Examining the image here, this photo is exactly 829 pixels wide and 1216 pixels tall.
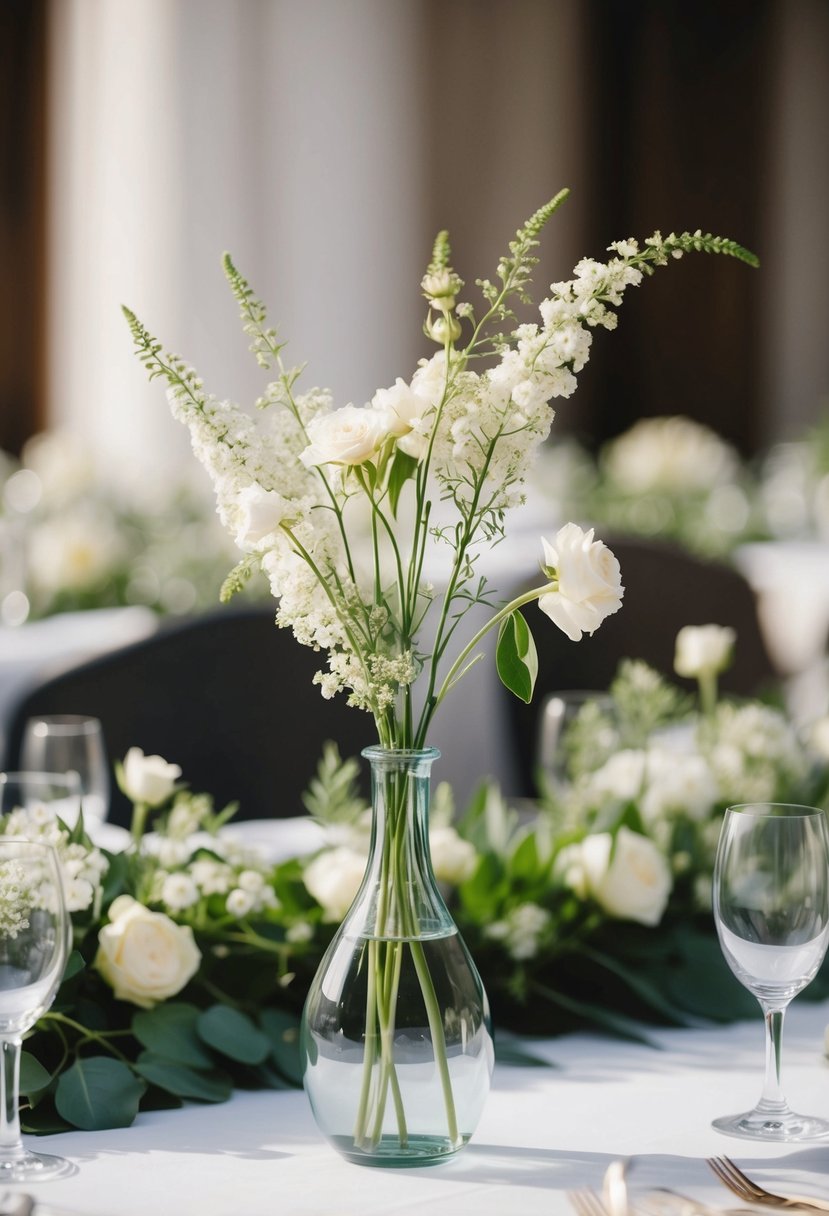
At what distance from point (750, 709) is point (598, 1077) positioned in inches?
26.4

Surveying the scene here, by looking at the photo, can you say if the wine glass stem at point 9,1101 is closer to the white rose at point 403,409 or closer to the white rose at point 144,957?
the white rose at point 144,957

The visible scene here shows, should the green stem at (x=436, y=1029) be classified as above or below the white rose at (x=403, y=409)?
below

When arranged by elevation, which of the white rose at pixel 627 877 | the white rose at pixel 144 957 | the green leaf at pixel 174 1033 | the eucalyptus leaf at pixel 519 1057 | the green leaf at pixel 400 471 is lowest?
the eucalyptus leaf at pixel 519 1057

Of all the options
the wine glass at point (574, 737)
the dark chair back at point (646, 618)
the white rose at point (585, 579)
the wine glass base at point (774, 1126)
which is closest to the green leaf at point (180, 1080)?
the wine glass base at point (774, 1126)

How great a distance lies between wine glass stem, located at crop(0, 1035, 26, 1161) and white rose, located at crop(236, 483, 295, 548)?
0.34m

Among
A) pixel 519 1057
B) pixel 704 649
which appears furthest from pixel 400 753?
pixel 704 649

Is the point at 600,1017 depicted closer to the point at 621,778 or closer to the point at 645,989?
the point at 645,989

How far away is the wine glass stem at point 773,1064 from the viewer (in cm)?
107

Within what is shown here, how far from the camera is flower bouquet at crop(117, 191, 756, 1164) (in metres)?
0.94

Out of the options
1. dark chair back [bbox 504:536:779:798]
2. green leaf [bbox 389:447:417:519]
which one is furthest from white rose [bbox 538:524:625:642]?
dark chair back [bbox 504:536:779:798]

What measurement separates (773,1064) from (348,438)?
1.77ft

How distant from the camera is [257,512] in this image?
919 millimetres

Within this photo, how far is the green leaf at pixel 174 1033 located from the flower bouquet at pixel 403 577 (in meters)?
0.19

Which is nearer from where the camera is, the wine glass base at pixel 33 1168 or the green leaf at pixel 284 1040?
the wine glass base at pixel 33 1168
